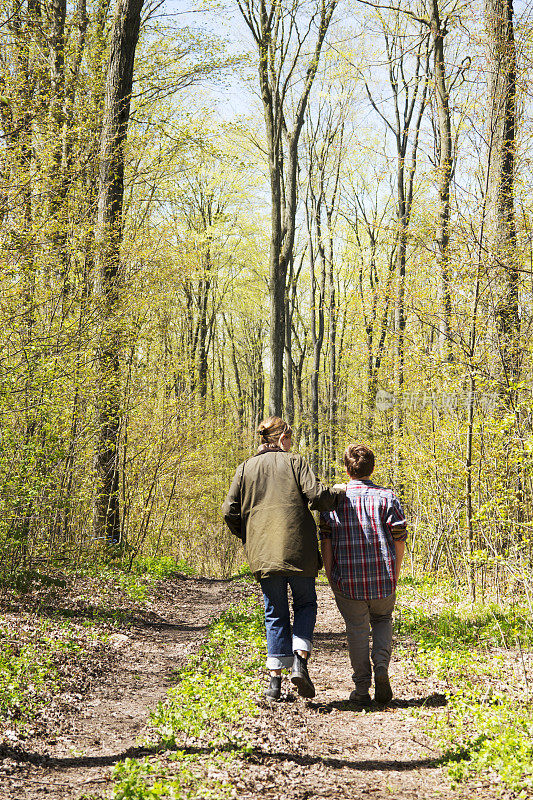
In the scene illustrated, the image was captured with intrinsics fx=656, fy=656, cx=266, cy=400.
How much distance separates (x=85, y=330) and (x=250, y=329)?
27.0 metres

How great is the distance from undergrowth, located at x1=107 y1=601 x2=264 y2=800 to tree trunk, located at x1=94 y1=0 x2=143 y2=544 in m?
4.55

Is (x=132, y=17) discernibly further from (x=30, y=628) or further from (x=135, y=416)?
(x=30, y=628)

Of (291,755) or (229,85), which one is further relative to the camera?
(229,85)

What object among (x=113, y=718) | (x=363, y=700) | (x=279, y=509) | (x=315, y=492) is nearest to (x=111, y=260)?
(x=279, y=509)

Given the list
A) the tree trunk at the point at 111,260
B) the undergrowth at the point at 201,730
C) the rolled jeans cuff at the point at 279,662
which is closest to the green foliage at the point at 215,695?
the undergrowth at the point at 201,730

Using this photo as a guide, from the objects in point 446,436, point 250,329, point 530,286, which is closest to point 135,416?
point 446,436

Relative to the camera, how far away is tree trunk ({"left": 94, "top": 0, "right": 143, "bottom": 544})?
366 inches

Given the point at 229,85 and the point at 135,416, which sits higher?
the point at 229,85

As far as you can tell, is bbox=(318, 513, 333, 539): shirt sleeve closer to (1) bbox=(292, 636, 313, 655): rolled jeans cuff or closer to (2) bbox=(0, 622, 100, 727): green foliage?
(1) bbox=(292, 636, 313, 655): rolled jeans cuff

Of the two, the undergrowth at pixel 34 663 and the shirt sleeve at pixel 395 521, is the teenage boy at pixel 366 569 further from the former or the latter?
the undergrowth at pixel 34 663

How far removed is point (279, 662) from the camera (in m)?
4.62

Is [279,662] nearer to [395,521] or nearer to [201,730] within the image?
[201,730]

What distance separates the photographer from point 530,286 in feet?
25.2

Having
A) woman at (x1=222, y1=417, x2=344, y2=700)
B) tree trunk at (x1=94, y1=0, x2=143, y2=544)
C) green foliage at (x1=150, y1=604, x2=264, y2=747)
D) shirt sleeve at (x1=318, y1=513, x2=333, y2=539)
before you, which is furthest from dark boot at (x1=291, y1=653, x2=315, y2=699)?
tree trunk at (x1=94, y1=0, x2=143, y2=544)
